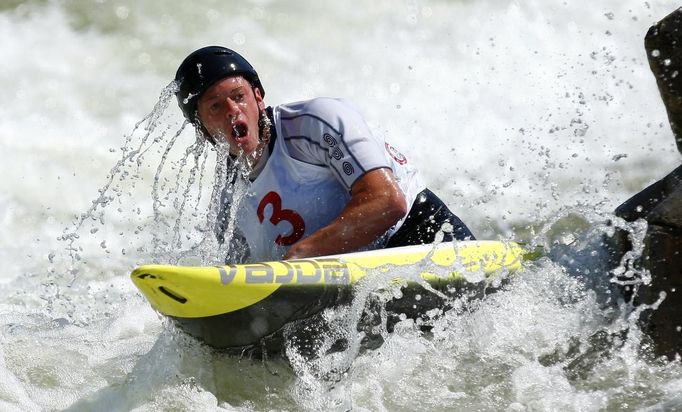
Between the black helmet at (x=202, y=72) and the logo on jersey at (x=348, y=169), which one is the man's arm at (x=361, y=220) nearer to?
the logo on jersey at (x=348, y=169)

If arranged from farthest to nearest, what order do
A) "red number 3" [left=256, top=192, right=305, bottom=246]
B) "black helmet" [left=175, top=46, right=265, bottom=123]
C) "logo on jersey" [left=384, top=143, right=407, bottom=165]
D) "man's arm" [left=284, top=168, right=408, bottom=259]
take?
"logo on jersey" [left=384, top=143, right=407, bottom=165] → "red number 3" [left=256, top=192, right=305, bottom=246] → "black helmet" [left=175, top=46, right=265, bottom=123] → "man's arm" [left=284, top=168, right=408, bottom=259]

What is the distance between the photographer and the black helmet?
158 inches

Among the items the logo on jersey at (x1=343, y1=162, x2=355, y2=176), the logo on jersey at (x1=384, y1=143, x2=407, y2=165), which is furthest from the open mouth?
the logo on jersey at (x1=384, y1=143, x2=407, y2=165)

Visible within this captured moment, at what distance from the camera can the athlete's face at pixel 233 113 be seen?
4035 millimetres

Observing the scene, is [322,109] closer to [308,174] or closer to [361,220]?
[308,174]

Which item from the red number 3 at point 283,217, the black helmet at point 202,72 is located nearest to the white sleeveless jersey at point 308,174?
the red number 3 at point 283,217

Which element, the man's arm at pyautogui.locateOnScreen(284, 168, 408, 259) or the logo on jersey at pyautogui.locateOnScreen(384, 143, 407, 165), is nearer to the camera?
the man's arm at pyautogui.locateOnScreen(284, 168, 408, 259)

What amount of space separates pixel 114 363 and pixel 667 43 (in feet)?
7.82

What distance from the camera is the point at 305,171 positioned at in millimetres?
4070

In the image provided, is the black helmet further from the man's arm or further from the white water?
the white water

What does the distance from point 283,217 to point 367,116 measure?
503 cm

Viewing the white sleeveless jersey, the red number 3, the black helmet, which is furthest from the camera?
the red number 3

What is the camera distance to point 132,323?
465cm

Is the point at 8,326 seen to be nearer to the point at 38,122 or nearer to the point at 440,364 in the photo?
the point at 440,364
